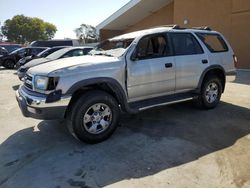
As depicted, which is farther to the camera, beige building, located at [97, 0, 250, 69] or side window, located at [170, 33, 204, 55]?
beige building, located at [97, 0, 250, 69]

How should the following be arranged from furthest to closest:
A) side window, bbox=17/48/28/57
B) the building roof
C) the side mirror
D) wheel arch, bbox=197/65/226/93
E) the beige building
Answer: the building roof → side window, bbox=17/48/28/57 → the beige building → wheel arch, bbox=197/65/226/93 → the side mirror

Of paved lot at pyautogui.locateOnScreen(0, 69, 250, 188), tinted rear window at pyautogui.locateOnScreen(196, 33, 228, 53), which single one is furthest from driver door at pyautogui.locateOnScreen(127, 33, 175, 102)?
tinted rear window at pyautogui.locateOnScreen(196, 33, 228, 53)

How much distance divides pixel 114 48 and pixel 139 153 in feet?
7.44

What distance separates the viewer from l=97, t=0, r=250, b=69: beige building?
14.7 m

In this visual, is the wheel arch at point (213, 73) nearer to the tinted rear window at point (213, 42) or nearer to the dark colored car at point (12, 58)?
the tinted rear window at point (213, 42)

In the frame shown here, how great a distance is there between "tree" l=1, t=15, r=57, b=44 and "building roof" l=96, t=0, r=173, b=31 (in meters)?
61.8

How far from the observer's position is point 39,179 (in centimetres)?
363

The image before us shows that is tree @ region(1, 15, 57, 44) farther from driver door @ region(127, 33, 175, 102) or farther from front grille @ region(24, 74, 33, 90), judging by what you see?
driver door @ region(127, 33, 175, 102)

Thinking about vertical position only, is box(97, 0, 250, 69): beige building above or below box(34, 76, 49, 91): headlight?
above

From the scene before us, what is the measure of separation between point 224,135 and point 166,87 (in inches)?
55.3

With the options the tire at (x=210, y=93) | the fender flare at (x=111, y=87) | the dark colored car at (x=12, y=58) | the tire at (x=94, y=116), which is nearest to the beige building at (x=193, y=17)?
the dark colored car at (x=12, y=58)

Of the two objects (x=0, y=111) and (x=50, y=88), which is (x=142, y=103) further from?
(x=0, y=111)

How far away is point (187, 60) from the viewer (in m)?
5.91

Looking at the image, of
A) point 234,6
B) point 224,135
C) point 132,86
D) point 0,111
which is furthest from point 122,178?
point 234,6
